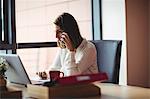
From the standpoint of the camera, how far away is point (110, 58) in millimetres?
2674

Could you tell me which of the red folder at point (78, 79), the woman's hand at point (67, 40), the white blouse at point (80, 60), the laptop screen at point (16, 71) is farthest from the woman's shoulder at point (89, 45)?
the red folder at point (78, 79)

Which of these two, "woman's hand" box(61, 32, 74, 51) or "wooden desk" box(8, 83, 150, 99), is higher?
"woman's hand" box(61, 32, 74, 51)

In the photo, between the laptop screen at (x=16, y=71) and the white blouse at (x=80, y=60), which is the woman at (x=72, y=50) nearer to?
the white blouse at (x=80, y=60)

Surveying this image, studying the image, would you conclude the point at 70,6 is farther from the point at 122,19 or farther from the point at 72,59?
the point at 72,59

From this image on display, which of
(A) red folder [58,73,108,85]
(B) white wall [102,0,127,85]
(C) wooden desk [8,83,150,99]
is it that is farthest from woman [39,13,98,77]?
(B) white wall [102,0,127,85]

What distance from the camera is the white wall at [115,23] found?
363 cm

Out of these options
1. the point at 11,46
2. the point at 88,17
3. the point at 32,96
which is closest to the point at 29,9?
the point at 11,46

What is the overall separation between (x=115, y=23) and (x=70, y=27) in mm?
1044

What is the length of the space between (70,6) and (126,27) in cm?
75

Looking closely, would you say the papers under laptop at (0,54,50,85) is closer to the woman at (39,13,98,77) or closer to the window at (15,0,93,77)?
the woman at (39,13,98,77)

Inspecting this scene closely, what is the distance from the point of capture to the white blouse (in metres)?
2.59

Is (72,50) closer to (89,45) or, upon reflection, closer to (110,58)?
(89,45)

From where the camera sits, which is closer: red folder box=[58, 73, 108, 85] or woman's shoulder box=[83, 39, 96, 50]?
red folder box=[58, 73, 108, 85]

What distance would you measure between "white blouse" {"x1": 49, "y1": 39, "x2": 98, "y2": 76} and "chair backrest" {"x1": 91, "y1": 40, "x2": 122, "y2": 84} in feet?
0.21
